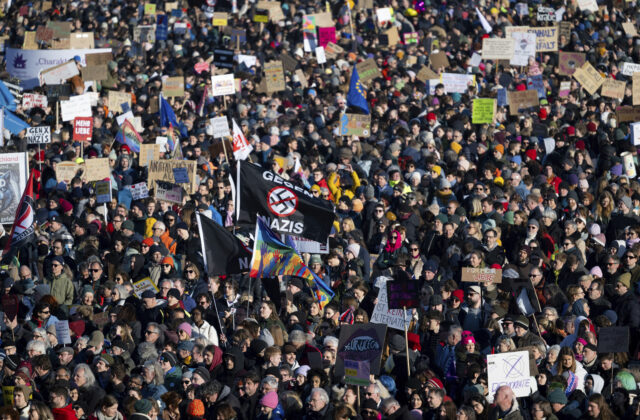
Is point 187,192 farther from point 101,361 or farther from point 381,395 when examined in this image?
point 381,395

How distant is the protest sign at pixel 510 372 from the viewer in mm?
10180

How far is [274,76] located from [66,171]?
6.08m

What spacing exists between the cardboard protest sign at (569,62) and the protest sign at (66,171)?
1111 centimetres

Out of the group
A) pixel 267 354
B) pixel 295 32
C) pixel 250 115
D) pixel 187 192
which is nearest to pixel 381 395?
pixel 267 354

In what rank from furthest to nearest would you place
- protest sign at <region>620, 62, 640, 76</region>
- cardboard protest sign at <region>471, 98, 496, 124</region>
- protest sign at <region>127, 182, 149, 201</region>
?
protest sign at <region>620, 62, 640, 76</region> → cardboard protest sign at <region>471, 98, 496, 124</region> → protest sign at <region>127, 182, 149, 201</region>

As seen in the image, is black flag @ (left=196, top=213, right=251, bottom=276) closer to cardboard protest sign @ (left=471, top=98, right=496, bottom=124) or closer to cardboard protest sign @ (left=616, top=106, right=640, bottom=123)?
cardboard protest sign @ (left=471, top=98, right=496, bottom=124)

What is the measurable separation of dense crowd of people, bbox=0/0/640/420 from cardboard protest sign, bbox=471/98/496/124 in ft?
0.54

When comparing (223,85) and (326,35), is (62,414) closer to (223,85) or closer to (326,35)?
(223,85)

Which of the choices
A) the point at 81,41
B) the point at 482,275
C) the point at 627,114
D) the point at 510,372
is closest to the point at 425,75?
the point at 627,114

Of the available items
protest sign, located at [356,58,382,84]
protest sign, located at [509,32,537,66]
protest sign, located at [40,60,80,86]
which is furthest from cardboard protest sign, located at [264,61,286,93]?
protest sign, located at [509,32,537,66]

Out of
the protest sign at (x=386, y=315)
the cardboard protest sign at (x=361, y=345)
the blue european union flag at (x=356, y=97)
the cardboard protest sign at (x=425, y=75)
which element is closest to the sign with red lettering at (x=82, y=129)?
the blue european union flag at (x=356, y=97)

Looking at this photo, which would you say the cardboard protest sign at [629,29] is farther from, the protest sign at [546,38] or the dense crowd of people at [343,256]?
the protest sign at [546,38]

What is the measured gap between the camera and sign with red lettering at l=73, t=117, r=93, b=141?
18.7m

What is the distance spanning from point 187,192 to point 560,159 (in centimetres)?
610
